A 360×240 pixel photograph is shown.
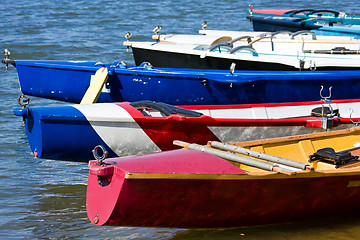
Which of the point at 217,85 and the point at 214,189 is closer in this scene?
the point at 214,189

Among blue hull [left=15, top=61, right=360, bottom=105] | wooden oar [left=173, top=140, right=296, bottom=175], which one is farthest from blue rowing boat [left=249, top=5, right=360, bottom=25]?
wooden oar [left=173, top=140, right=296, bottom=175]

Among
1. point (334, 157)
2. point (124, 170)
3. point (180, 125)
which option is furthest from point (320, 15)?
point (124, 170)

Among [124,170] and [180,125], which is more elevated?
[124,170]

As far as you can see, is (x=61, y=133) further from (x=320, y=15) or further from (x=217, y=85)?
(x=320, y=15)

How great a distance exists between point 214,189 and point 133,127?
6.81 feet

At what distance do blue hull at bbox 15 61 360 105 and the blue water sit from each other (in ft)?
5.10

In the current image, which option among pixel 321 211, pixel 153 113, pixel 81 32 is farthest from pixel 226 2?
pixel 321 211

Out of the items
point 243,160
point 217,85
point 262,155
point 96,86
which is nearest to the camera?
point 243,160

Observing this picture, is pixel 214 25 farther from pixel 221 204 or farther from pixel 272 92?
pixel 221 204

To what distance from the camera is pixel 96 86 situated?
10.2 meters

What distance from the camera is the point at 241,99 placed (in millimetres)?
10328

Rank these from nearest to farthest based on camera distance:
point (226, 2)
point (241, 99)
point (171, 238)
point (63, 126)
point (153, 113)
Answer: point (171, 238)
point (63, 126)
point (153, 113)
point (241, 99)
point (226, 2)

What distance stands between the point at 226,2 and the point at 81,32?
23.8ft

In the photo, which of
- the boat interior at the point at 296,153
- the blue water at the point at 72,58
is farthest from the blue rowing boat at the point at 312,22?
the boat interior at the point at 296,153
